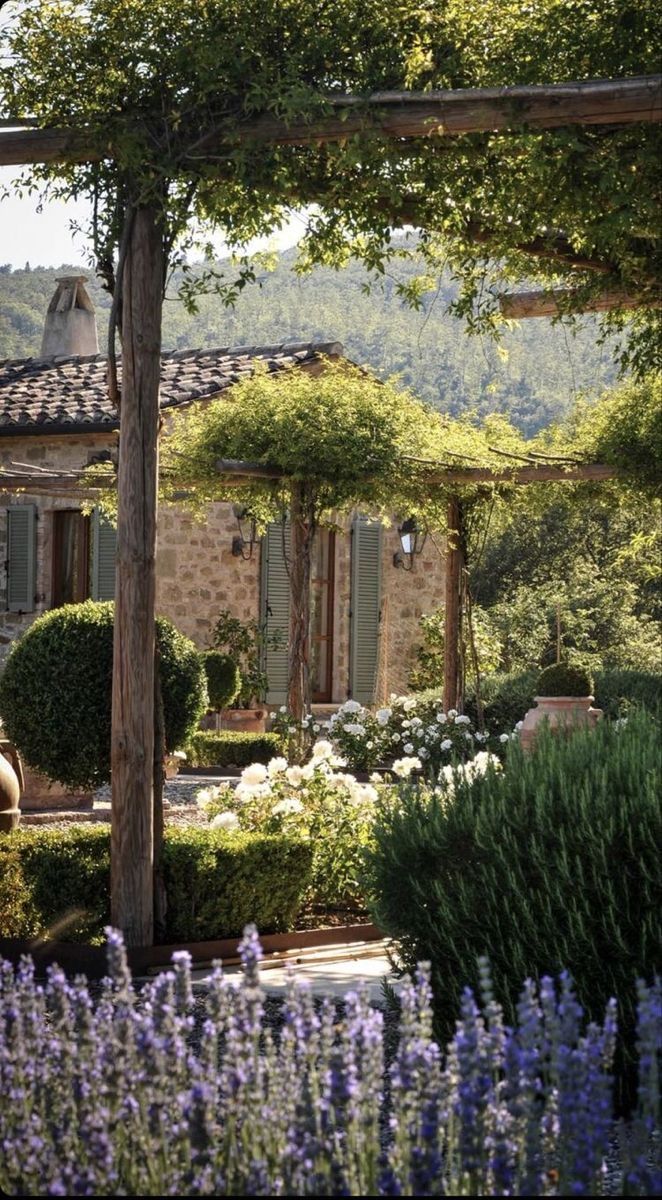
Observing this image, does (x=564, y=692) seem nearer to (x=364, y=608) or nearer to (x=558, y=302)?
(x=558, y=302)

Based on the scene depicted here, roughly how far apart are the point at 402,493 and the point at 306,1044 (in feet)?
32.2

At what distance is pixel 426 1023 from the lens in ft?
9.10

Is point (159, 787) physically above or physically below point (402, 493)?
below

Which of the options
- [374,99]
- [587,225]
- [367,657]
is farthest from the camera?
[367,657]

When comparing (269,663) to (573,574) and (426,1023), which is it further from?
(426,1023)

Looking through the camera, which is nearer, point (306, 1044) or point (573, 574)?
point (306, 1044)

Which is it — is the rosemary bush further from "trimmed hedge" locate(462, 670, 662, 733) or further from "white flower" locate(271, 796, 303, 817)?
"trimmed hedge" locate(462, 670, 662, 733)

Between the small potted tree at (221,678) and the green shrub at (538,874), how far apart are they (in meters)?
Answer: 9.64

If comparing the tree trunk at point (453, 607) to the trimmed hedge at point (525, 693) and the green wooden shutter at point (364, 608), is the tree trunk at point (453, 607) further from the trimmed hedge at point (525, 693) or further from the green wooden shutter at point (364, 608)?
→ the green wooden shutter at point (364, 608)

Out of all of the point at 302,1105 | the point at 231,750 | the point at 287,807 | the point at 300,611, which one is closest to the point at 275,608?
the point at 231,750

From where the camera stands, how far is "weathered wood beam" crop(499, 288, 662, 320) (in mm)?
6410

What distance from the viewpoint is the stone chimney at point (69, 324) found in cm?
1997

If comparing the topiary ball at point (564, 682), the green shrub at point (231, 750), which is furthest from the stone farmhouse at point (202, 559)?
the topiary ball at point (564, 682)

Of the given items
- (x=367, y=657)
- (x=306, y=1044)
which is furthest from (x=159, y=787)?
(x=367, y=657)
